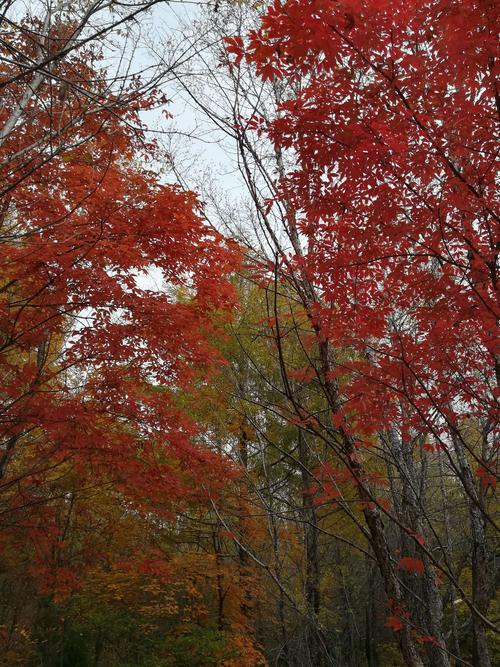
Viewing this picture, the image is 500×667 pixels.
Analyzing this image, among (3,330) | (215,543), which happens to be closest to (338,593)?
(215,543)

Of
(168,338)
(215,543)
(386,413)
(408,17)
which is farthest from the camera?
(215,543)

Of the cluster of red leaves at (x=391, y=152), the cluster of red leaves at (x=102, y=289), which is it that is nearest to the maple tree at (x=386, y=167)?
the cluster of red leaves at (x=391, y=152)

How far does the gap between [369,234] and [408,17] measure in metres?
1.33

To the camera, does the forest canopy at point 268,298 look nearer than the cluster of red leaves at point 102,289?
Yes

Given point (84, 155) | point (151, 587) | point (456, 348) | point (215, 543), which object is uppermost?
point (84, 155)

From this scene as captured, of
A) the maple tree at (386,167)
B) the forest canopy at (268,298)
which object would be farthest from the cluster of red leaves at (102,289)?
the maple tree at (386,167)

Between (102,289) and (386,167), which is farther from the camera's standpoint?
(102,289)

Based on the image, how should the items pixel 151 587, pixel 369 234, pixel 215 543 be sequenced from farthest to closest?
pixel 215 543 → pixel 151 587 → pixel 369 234

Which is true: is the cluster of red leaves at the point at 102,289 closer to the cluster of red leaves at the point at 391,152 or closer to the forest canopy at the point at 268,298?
the forest canopy at the point at 268,298

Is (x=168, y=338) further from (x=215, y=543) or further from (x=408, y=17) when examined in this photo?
(x=215, y=543)

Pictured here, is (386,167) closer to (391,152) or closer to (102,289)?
(391,152)

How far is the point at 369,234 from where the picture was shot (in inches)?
138

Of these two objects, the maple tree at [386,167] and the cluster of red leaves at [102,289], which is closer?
the maple tree at [386,167]

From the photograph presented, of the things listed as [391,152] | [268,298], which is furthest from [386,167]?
[268,298]
